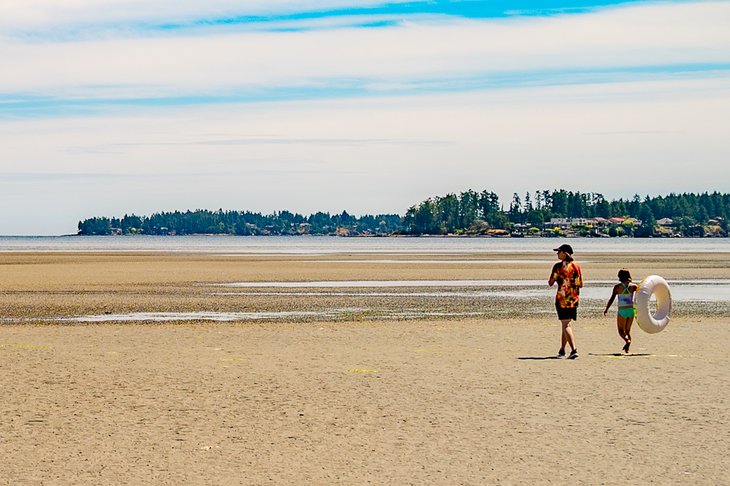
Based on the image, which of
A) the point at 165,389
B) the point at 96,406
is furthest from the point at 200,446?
the point at 165,389

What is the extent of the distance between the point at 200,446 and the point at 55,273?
46.6 m

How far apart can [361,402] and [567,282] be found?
632 centimetres

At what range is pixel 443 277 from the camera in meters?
51.2

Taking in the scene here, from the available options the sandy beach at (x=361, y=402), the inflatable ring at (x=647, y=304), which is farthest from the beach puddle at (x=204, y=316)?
the inflatable ring at (x=647, y=304)

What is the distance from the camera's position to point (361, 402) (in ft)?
47.0

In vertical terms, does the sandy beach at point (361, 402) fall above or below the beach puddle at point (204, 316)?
above

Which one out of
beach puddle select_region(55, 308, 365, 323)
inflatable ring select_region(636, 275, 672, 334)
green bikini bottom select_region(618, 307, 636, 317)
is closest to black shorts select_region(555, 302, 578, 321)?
green bikini bottom select_region(618, 307, 636, 317)

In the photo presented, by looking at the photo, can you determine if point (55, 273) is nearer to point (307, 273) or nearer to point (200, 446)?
point (307, 273)

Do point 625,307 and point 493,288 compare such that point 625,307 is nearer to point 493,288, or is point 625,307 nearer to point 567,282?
point 567,282

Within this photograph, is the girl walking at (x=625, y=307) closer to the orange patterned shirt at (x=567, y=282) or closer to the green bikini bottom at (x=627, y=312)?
the green bikini bottom at (x=627, y=312)

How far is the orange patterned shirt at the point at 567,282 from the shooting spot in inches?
752

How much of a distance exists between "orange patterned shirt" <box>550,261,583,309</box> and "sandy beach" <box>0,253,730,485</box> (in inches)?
48.2

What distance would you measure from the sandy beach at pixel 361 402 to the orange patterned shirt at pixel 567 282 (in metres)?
1.22

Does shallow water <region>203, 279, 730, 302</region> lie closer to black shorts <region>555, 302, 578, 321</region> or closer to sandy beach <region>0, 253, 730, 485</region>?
sandy beach <region>0, 253, 730, 485</region>
